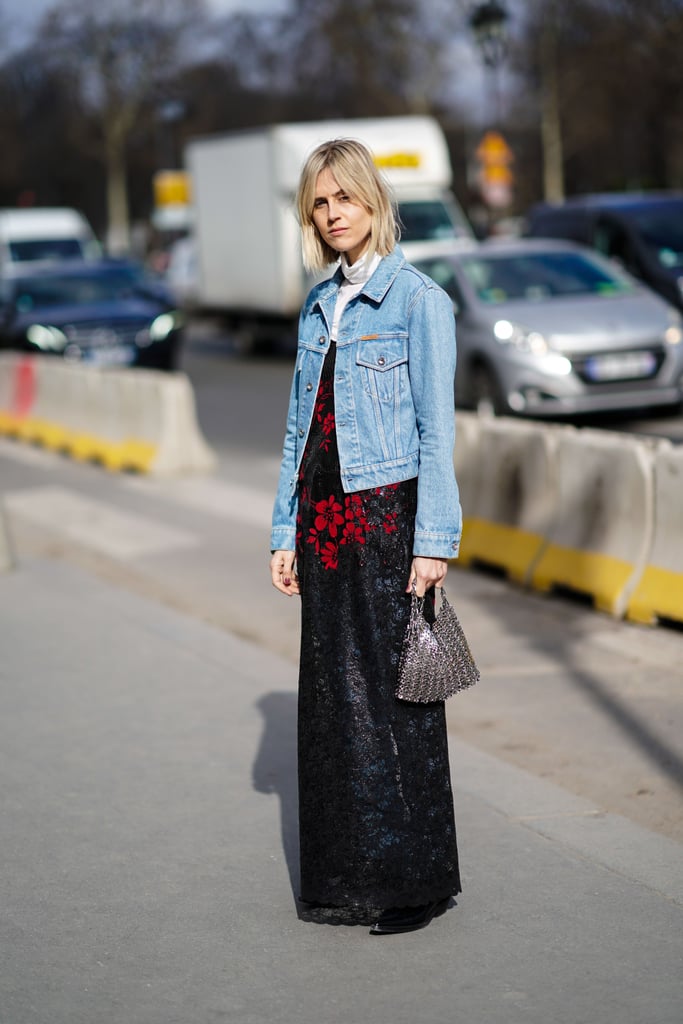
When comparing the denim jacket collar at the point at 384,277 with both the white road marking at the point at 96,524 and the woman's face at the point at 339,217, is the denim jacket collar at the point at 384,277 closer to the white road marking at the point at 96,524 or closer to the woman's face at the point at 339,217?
the woman's face at the point at 339,217

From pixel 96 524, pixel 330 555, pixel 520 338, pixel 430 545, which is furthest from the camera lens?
pixel 520 338

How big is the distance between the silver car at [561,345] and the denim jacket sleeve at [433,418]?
9.58 meters

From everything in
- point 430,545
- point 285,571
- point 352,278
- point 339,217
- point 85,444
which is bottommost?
point 85,444

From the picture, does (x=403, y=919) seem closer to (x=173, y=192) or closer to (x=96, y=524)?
(x=96, y=524)

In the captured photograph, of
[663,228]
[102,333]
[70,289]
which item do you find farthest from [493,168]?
[102,333]

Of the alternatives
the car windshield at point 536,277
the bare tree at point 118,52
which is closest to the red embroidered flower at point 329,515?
the car windshield at point 536,277

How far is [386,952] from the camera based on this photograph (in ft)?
12.1

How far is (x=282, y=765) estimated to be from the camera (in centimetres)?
524

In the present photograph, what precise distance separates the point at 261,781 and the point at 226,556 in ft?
13.7

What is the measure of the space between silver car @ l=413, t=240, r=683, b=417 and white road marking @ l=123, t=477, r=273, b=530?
2796 millimetres

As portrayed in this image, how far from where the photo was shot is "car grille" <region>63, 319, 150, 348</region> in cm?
1842

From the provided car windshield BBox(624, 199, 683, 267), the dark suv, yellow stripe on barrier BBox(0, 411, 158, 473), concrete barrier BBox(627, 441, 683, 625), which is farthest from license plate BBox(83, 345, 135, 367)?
concrete barrier BBox(627, 441, 683, 625)

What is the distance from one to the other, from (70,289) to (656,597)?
14076mm

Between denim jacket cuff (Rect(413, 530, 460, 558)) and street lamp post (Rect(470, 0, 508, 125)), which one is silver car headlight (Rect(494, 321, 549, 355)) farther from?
denim jacket cuff (Rect(413, 530, 460, 558))
